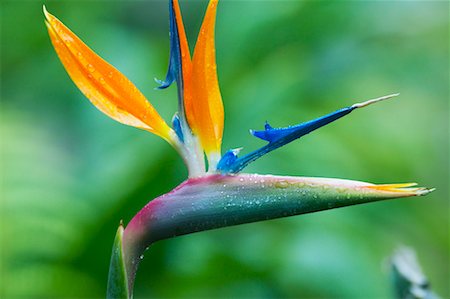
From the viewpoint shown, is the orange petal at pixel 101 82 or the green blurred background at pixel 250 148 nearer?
the orange petal at pixel 101 82

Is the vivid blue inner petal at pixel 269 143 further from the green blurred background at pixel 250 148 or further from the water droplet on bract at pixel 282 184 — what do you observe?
the green blurred background at pixel 250 148

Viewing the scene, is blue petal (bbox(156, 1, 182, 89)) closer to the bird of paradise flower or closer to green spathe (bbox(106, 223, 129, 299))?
the bird of paradise flower

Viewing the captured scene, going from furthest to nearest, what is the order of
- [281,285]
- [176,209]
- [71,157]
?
[71,157], [281,285], [176,209]

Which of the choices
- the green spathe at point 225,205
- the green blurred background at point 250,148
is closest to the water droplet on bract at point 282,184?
the green spathe at point 225,205

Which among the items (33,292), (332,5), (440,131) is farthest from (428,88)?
(33,292)

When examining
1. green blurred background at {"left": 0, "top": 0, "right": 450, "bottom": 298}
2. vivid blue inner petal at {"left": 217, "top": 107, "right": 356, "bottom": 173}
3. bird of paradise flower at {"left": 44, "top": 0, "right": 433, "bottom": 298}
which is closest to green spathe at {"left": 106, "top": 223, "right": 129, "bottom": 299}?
bird of paradise flower at {"left": 44, "top": 0, "right": 433, "bottom": 298}

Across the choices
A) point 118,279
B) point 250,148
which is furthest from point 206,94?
point 250,148

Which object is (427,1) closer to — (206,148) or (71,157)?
(71,157)
